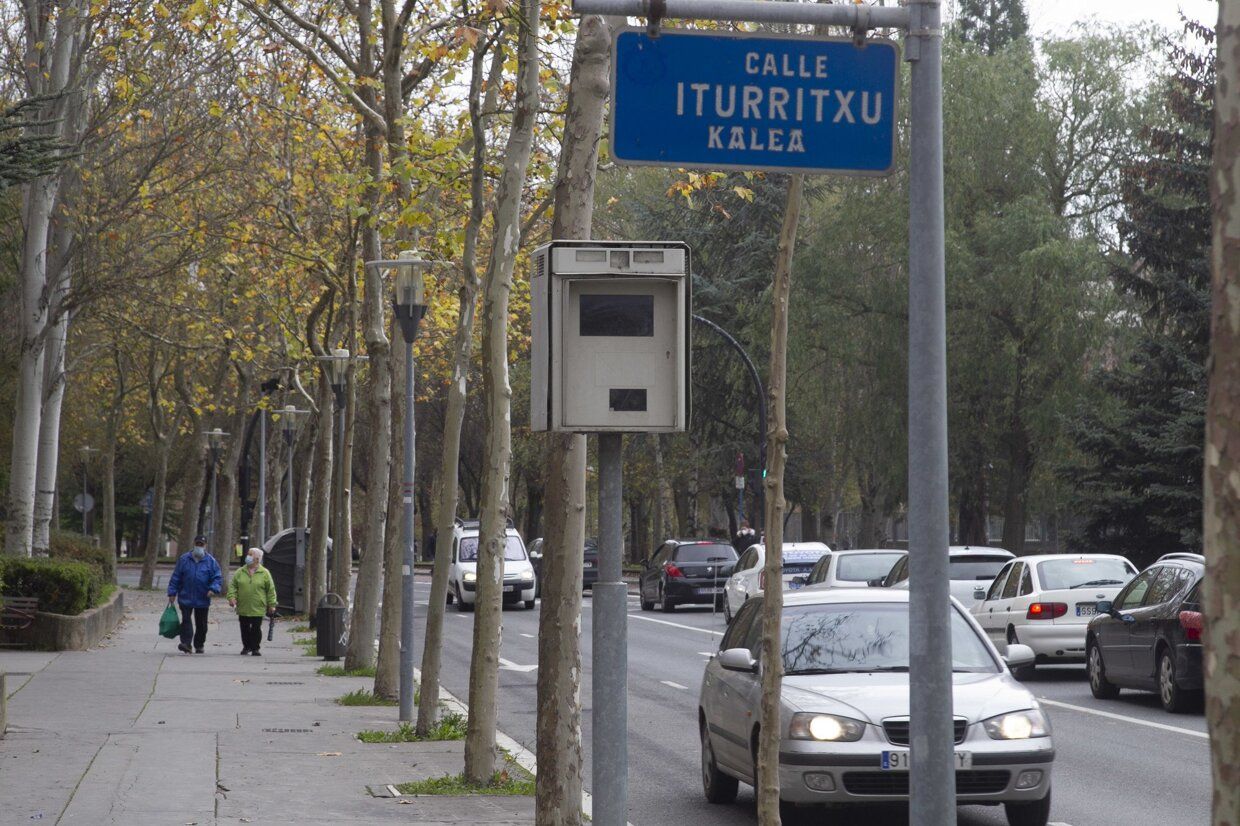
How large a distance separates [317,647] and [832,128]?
828 inches

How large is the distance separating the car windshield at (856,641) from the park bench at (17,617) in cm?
1589

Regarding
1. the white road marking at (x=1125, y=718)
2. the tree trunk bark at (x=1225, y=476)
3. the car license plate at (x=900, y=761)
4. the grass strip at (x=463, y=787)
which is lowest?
the white road marking at (x=1125, y=718)

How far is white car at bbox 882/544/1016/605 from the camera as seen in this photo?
80.8 ft

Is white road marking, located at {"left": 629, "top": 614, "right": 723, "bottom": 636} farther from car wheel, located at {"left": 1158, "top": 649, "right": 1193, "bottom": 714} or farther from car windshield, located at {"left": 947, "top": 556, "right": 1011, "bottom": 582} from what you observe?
car wheel, located at {"left": 1158, "top": 649, "right": 1193, "bottom": 714}

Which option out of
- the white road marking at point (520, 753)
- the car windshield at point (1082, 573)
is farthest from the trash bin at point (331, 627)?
the car windshield at point (1082, 573)

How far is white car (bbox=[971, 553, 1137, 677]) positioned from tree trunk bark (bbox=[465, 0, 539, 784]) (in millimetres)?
11169

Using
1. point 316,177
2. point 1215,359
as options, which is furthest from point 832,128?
point 316,177

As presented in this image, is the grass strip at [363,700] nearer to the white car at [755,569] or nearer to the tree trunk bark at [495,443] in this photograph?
the tree trunk bark at [495,443]

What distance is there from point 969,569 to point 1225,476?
904 inches

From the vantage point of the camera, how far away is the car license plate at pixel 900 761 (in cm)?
985

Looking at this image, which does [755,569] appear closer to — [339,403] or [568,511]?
[339,403]

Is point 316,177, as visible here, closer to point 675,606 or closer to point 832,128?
point 675,606

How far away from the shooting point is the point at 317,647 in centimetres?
2556

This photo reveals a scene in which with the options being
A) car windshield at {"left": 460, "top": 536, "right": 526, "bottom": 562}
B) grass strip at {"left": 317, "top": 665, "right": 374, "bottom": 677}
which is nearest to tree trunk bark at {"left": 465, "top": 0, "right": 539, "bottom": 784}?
grass strip at {"left": 317, "top": 665, "right": 374, "bottom": 677}
